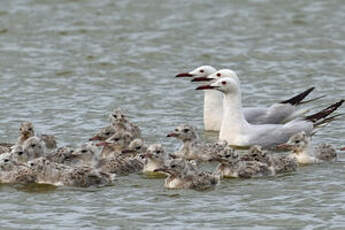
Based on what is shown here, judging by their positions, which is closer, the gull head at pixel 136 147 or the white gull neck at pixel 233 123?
the gull head at pixel 136 147

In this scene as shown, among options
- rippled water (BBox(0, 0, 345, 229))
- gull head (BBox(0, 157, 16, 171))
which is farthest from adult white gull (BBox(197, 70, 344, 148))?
gull head (BBox(0, 157, 16, 171))

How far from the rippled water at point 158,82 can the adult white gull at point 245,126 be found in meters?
0.32

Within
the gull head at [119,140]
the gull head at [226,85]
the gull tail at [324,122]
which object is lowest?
the gull head at [119,140]

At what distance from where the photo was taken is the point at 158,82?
19.7m

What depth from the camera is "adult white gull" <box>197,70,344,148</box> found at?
15.6 metres

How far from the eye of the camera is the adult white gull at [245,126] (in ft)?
51.1

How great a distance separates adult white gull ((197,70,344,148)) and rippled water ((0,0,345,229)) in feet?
1.05

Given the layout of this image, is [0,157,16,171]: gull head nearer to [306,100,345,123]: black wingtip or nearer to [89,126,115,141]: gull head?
[89,126,115,141]: gull head

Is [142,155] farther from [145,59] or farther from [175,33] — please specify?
[175,33]

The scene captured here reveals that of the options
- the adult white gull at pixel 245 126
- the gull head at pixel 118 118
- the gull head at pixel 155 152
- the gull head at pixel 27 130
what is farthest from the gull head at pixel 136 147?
the adult white gull at pixel 245 126

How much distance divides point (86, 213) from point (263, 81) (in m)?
8.00

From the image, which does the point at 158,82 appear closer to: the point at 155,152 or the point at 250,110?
the point at 250,110

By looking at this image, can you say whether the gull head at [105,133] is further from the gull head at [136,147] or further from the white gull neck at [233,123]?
the white gull neck at [233,123]

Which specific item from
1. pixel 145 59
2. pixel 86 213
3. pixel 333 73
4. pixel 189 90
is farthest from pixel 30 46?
pixel 86 213
